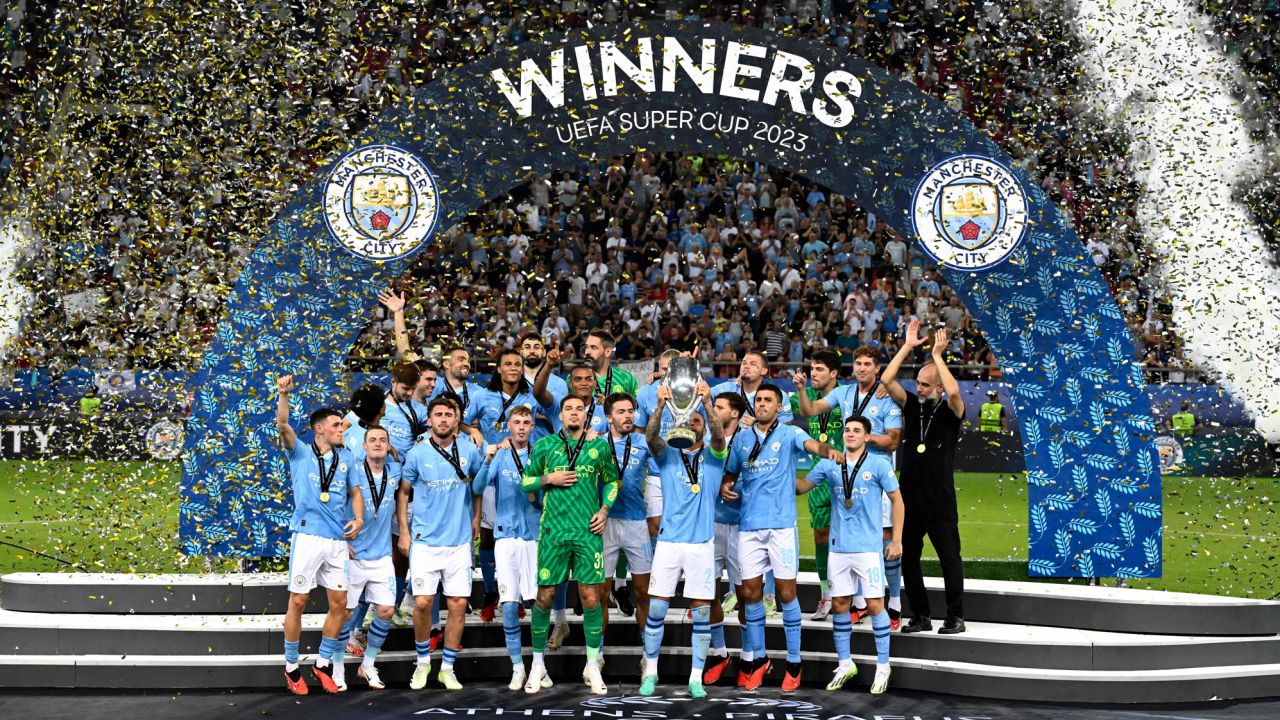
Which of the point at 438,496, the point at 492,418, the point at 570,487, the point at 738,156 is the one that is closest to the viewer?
the point at 570,487

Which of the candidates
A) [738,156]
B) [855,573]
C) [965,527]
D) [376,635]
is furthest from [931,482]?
[965,527]

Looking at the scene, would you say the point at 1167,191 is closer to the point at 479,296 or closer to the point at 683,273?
the point at 683,273

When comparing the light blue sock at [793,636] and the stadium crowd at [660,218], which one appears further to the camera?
the stadium crowd at [660,218]

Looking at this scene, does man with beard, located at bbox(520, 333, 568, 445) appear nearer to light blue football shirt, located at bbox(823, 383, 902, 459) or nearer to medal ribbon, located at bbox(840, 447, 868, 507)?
light blue football shirt, located at bbox(823, 383, 902, 459)

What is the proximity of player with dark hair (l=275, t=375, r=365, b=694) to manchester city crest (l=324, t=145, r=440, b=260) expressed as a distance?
1.93 metres

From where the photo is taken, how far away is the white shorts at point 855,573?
933 cm

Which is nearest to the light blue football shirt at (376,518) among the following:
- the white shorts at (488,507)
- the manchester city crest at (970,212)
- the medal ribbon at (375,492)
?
the medal ribbon at (375,492)

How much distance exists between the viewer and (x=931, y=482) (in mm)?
9891

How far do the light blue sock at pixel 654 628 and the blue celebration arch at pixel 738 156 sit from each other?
3.08 meters

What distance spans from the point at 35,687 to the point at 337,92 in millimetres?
10773

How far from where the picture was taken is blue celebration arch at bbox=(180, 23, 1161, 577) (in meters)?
10.7

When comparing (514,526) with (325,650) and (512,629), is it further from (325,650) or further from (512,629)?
(325,650)

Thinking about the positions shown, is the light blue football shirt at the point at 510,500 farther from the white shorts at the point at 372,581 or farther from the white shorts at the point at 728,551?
the white shorts at the point at 728,551

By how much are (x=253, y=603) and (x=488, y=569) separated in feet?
5.46
